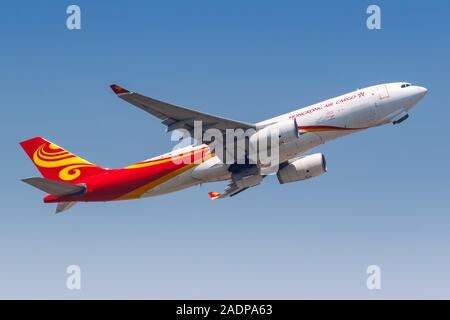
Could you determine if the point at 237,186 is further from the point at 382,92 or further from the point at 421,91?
the point at 421,91

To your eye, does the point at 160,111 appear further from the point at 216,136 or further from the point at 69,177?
the point at 69,177

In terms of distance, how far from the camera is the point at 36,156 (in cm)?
5344

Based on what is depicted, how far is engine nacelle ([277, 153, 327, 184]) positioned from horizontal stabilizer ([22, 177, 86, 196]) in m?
13.0

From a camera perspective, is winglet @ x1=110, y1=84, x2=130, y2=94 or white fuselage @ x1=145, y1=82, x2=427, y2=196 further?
white fuselage @ x1=145, y1=82, x2=427, y2=196

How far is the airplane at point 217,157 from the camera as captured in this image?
47.2m

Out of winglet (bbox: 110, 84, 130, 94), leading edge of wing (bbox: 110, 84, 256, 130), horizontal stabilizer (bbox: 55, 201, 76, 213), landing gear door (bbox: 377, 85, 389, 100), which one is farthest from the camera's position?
horizontal stabilizer (bbox: 55, 201, 76, 213)

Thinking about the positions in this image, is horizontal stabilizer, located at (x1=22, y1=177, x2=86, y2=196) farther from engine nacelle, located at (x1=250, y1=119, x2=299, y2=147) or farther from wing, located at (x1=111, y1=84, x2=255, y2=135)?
engine nacelle, located at (x1=250, y1=119, x2=299, y2=147)

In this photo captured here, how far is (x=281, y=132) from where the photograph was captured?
46.5 meters

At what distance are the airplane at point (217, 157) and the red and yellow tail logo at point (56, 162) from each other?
0.22ft

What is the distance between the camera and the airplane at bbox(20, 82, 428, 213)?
47.2 meters

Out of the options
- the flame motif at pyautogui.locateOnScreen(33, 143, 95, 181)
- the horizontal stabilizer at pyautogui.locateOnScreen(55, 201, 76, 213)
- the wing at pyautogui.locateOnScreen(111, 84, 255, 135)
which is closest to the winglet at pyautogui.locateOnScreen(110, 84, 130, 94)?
the wing at pyautogui.locateOnScreen(111, 84, 255, 135)

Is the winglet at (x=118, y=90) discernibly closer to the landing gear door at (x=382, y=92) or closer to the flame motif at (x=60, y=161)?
the flame motif at (x=60, y=161)

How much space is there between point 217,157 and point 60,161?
1135cm

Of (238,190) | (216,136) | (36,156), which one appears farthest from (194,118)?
(36,156)
